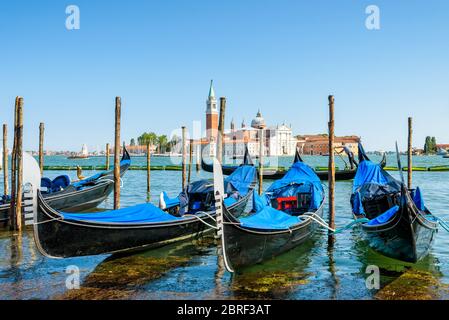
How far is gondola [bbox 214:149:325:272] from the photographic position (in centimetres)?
555

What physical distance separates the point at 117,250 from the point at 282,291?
272 centimetres

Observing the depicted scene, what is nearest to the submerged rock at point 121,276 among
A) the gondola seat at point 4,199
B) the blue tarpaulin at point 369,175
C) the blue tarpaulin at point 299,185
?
the blue tarpaulin at point 299,185

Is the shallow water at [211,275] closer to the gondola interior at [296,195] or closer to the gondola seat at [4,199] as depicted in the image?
the gondola interior at [296,195]

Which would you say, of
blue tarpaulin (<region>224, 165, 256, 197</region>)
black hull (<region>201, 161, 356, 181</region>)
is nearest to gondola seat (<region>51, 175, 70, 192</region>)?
blue tarpaulin (<region>224, 165, 256, 197</region>)

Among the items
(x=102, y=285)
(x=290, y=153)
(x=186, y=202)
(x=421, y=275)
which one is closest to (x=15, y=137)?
(x=186, y=202)

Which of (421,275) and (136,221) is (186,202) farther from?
(421,275)

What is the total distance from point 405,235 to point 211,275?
276 centimetres

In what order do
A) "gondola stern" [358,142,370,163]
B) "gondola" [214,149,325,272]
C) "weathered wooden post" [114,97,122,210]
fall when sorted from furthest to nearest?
"gondola stern" [358,142,370,163] < "weathered wooden post" [114,97,122,210] < "gondola" [214,149,325,272]

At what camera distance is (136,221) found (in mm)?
6852

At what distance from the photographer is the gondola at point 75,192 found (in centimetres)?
1140

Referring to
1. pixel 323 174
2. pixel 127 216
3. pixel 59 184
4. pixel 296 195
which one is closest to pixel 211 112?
pixel 323 174

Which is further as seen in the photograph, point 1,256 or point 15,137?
point 15,137

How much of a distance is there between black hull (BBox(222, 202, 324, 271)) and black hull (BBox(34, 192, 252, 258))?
6.10 feet

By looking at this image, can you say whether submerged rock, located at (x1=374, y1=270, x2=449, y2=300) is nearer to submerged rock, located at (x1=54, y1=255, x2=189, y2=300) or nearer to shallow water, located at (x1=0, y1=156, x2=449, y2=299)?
shallow water, located at (x1=0, y1=156, x2=449, y2=299)
